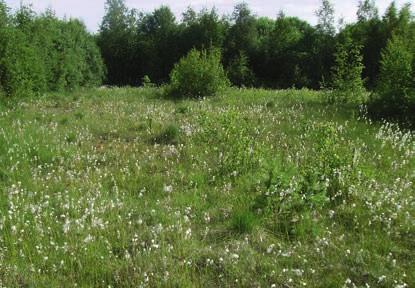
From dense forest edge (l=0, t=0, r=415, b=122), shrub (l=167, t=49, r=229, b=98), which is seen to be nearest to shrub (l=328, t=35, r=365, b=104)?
dense forest edge (l=0, t=0, r=415, b=122)

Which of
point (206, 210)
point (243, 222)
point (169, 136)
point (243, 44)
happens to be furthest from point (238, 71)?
point (243, 222)

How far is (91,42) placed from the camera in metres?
35.3

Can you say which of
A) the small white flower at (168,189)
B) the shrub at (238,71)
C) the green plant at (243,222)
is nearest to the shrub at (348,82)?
the small white flower at (168,189)

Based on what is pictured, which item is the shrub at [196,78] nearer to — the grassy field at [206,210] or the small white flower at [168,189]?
the grassy field at [206,210]

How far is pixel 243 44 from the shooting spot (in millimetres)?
45906

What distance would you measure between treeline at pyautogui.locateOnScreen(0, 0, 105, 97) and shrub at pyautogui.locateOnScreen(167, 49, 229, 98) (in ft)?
19.4

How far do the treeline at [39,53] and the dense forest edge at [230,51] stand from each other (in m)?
0.05

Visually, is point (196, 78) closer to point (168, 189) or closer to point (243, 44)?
point (168, 189)

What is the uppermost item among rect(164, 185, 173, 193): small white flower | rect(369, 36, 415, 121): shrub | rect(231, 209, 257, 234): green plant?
rect(369, 36, 415, 121): shrub

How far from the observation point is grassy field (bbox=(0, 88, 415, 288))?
193 inches

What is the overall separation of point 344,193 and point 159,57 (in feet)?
148

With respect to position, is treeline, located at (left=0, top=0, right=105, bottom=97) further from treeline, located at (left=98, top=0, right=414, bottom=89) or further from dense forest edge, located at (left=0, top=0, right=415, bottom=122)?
treeline, located at (left=98, top=0, right=414, bottom=89)

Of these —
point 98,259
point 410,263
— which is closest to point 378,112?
point 410,263

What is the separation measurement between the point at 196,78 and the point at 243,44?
28.7 m
